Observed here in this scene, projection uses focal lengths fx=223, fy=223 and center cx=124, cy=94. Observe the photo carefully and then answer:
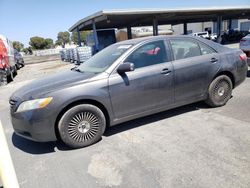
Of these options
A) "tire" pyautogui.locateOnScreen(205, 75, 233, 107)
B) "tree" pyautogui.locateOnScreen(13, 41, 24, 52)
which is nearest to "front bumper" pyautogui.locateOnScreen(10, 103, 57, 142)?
"tire" pyautogui.locateOnScreen(205, 75, 233, 107)

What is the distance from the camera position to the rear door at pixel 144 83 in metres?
3.77

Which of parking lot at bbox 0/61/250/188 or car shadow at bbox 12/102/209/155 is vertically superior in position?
parking lot at bbox 0/61/250/188

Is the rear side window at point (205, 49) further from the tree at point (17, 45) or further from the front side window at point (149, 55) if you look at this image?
the tree at point (17, 45)

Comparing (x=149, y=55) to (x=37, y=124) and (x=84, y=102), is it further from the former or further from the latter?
(x=37, y=124)

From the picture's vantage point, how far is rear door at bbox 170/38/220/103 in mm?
4309

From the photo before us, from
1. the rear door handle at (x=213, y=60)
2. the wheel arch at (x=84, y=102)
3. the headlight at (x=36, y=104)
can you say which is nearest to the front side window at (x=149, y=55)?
the wheel arch at (x=84, y=102)

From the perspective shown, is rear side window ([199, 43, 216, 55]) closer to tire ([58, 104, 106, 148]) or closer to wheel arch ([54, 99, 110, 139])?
wheel arch ([54, 99, 110, 139])

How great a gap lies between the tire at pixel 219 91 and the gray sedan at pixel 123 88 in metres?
0.02

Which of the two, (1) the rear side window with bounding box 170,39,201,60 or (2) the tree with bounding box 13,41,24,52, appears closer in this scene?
(1) the rear side window with bounding box 170,39,201,60

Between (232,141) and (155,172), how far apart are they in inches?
55.2

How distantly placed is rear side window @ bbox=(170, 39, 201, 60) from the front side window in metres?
0.26

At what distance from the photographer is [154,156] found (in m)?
3.20

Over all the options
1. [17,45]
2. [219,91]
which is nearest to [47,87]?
[219,91]

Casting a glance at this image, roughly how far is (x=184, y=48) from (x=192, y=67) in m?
0.43
